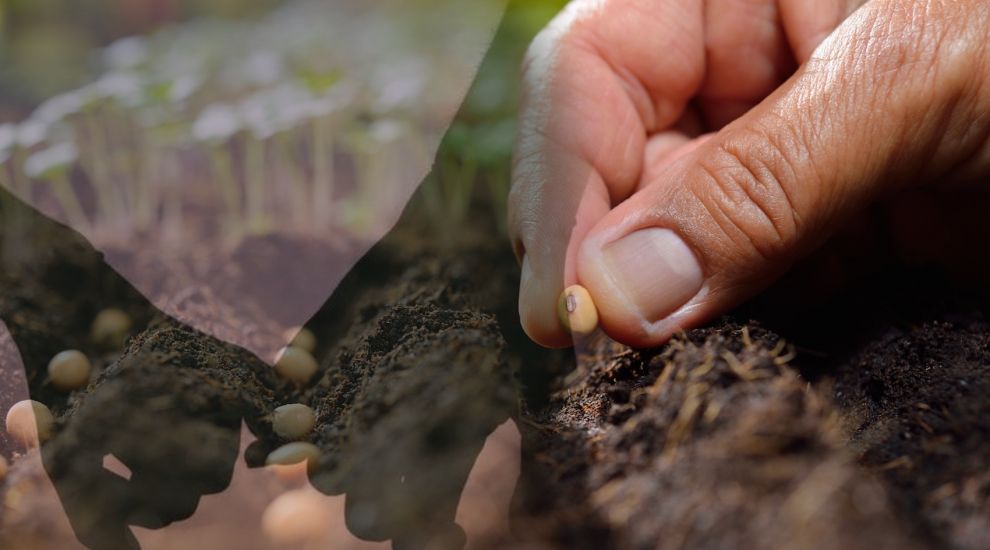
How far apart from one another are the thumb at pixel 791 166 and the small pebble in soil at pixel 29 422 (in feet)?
1.71

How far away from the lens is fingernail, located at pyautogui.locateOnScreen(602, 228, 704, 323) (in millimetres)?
793

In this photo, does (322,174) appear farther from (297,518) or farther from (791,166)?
(297,518)

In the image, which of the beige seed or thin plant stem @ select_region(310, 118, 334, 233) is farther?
thin plant stem @ select_region(310, 118, 334, 233)

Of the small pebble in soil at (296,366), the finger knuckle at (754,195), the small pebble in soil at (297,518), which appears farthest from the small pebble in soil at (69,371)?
the finger knuckle at (754,195)

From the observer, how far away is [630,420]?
0.61 metres

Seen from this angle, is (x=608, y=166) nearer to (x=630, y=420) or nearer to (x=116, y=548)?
(x=630, y=420)

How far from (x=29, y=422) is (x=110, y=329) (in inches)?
8.2

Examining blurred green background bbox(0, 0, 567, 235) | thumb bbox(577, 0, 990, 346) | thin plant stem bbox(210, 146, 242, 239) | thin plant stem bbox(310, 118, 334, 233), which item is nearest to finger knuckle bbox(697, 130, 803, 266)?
thumb bbox(577, 0, 990, 346)

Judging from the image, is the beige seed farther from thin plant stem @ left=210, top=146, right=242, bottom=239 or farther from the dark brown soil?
thin plant stem @ left=210, top=146, right=242, bottom=239

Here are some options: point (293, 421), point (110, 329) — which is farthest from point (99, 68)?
point (293, 421)

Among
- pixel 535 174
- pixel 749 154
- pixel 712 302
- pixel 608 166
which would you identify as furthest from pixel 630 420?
pixel 608 166

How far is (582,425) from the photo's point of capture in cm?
69

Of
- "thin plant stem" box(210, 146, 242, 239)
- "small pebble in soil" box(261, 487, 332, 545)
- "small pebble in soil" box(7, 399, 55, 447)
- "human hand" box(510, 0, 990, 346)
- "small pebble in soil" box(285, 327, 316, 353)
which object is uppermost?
"human hand" box(510, 0, 990, 346)

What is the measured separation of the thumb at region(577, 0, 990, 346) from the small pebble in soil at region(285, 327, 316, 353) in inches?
12.0
